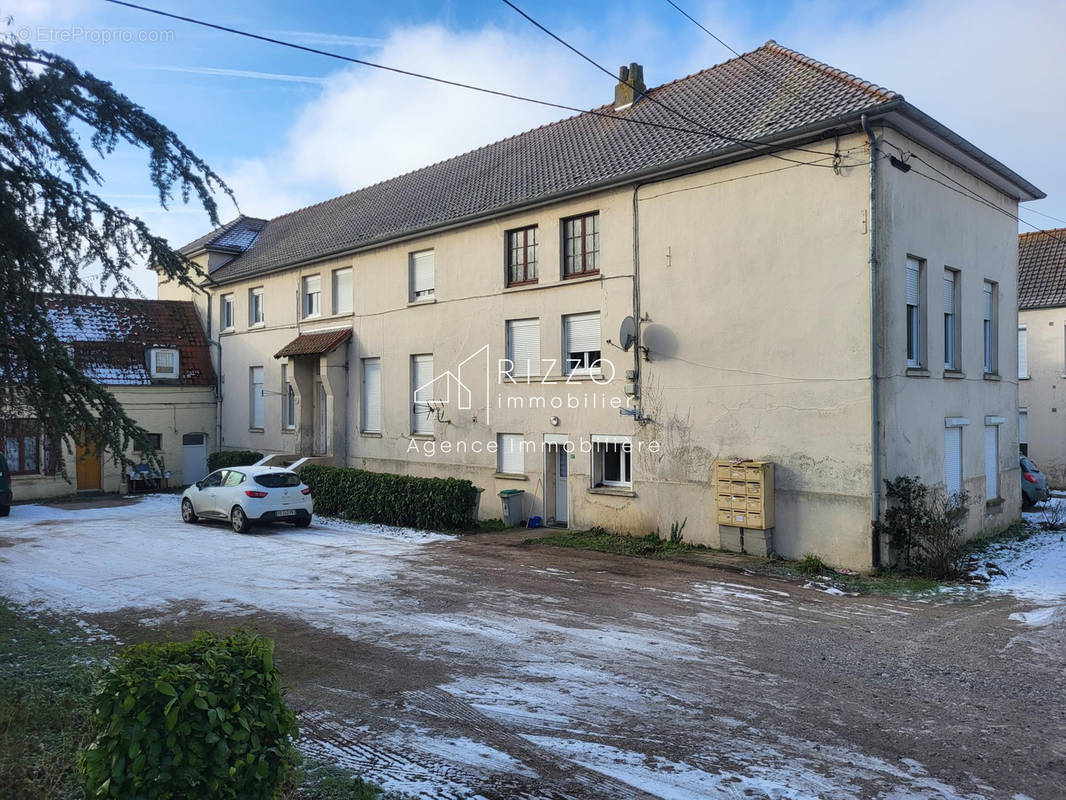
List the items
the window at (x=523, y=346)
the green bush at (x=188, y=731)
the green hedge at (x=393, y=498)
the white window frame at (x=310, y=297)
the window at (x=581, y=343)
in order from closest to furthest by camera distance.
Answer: the green bush at (x=188, y=731)
the window at (x=581, y=343)
the green hedge at (x=393, y=498)
the window at (x=523, y=346)
the white window frame at (x=310, y=297)

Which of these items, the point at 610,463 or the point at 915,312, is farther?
the point at 610,463

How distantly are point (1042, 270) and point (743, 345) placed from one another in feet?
59.6

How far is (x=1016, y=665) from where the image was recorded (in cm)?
803

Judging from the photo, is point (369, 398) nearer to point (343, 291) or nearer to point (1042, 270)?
point (343, 291)

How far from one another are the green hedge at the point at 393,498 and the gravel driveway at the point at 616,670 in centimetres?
323

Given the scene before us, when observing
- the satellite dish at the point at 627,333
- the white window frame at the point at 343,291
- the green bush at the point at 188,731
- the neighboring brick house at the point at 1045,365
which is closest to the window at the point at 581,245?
the satellite dish at the point at 627,333

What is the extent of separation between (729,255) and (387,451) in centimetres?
1178

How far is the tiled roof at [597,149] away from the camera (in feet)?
46.3

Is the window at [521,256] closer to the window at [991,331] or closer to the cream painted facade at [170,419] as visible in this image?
the window at [991,331]

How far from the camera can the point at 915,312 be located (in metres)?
14.1

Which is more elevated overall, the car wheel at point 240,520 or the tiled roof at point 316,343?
the tiled roof at point 316,343

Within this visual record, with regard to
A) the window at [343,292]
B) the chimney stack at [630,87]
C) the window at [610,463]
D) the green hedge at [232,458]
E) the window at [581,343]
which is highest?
the chimney stack at [630,87]

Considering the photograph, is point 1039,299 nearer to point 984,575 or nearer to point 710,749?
point 984,575

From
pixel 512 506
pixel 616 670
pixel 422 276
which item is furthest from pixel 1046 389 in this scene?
pixel 616 670
